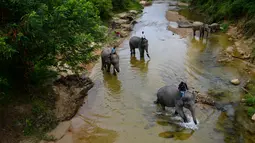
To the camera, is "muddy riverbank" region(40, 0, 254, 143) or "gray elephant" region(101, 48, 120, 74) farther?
"gray elephant" region(101, 48, 120, 74)

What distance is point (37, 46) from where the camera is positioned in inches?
380

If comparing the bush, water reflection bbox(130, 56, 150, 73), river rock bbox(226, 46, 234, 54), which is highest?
river rock bbox(226, 46, 234, 54)

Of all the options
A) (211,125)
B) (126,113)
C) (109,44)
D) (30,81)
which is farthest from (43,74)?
(109,44)

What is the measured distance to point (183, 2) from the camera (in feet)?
173

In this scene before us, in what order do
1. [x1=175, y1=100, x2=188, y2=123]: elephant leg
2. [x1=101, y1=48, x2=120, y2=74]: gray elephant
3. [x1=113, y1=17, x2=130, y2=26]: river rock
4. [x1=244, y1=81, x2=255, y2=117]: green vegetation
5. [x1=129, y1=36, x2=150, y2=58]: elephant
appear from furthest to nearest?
[x1=113, y1=17, x2=130, y2=26]: river rock, [x1=129, y1=36, x2=150, y2=58]: elephant, [x1=101, y1=48, x2=120, y2=74]: gray elephant, [x1=244, y1=81, x2=255, y2=117]: green vegetation, [x1=175, y1=100, x2=188, y2=123]: elephant leg

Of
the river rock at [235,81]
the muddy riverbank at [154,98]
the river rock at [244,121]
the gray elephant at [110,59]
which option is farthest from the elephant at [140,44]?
the river rock at [244,121]

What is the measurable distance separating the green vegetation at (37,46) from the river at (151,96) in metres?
1.56

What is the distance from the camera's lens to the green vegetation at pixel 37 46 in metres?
8.66

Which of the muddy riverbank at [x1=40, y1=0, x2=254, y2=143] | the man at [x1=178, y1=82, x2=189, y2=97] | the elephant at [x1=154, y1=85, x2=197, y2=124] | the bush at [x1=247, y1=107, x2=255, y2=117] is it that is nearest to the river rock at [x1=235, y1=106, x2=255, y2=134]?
the bush at [x1=247, y1=107, x2=255, y2=117]

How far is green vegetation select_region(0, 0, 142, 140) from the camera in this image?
866 centimetres

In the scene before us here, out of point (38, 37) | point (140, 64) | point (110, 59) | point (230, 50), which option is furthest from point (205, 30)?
point (38, 37)

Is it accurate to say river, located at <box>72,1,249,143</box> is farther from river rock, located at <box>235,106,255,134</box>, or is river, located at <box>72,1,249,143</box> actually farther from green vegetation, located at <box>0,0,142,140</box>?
green vegetation, located at <box>0,0,142,140</box>

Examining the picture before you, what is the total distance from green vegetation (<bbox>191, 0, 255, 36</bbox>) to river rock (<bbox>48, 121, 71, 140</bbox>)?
15.3 metres

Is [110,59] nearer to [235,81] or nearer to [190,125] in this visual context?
[235,81]
